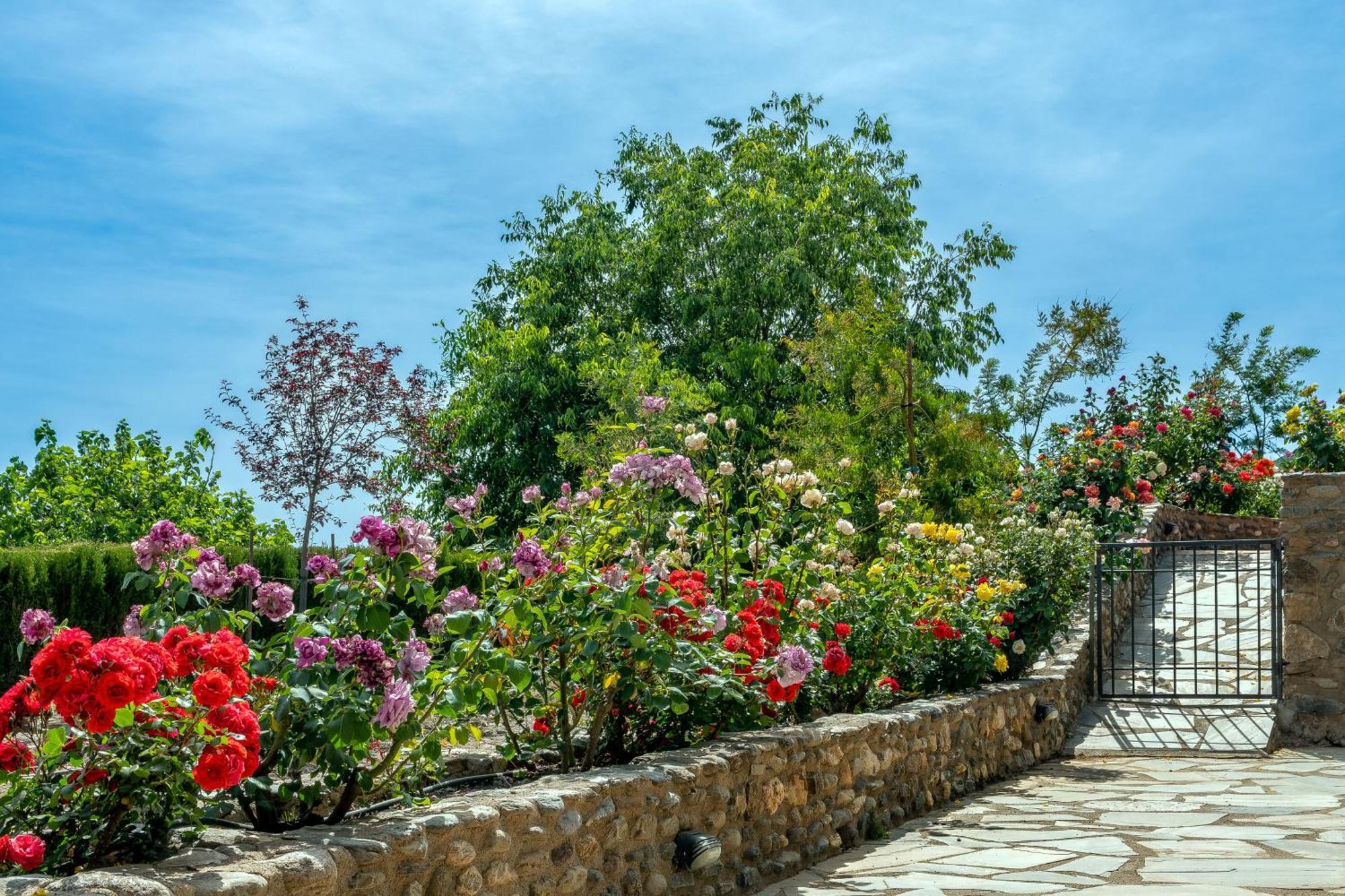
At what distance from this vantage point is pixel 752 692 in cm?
498

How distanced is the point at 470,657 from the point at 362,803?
0.71 meters

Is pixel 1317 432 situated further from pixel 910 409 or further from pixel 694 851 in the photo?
pixel 694 851

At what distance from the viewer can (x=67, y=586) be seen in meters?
10.5

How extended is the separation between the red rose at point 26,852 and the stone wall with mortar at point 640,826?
0.16m

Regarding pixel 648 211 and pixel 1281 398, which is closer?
pixel 648 211

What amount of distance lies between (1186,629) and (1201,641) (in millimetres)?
403

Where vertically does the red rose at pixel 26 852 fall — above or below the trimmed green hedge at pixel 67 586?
below

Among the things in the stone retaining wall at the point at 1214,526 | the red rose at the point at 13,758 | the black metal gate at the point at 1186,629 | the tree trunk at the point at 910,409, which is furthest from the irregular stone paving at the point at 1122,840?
the stone retaining wall at the point at 1214,526

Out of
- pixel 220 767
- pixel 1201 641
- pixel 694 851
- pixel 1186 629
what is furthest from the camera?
pixel 1186 629

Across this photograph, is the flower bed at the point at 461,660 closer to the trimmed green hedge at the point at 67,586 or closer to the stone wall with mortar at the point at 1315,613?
the stone wall with mortar at the point at 1315,613

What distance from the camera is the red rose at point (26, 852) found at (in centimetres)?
250

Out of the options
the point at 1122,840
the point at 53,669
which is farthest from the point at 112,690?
the point at 1122,840

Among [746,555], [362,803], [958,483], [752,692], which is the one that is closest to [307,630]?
[362,803]

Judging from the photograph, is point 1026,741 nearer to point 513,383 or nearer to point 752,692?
point 752,692
